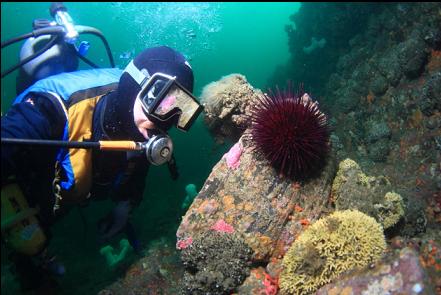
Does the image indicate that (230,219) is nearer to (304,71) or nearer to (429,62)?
(429,62)

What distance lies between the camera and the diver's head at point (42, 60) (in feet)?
15.1

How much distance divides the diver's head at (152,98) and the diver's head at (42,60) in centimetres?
152

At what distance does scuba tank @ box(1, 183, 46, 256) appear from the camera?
9.66ft

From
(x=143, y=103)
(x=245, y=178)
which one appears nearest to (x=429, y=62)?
(x=245, y=178)

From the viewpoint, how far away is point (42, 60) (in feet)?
15.2

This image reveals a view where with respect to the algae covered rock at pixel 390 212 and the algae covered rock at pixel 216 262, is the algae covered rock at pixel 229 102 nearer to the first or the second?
the algae covered rock at pixel 216 262

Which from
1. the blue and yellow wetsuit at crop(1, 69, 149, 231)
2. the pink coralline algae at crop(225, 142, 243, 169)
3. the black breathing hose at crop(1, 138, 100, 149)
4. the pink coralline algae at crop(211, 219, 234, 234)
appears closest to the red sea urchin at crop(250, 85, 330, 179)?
the pink coralline algae at crop(225, 142, 243, 169)

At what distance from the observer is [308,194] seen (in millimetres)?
4148

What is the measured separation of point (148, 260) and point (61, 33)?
4.67 metres

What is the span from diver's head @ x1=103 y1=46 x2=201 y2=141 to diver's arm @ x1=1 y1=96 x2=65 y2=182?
589 millimetres

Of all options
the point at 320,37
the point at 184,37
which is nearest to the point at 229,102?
A: the point at 320,37

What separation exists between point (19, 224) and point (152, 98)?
186 centimetres

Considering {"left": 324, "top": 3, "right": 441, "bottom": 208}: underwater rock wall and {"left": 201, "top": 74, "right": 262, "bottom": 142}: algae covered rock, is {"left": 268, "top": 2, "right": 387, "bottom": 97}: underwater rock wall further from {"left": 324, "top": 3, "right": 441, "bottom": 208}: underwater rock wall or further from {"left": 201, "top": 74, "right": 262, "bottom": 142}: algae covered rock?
{"left": 201, "top": 74, "right": 262, "bottom": 142}: algae covered rock

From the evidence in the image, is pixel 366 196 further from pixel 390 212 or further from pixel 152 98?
pixel 152 98
